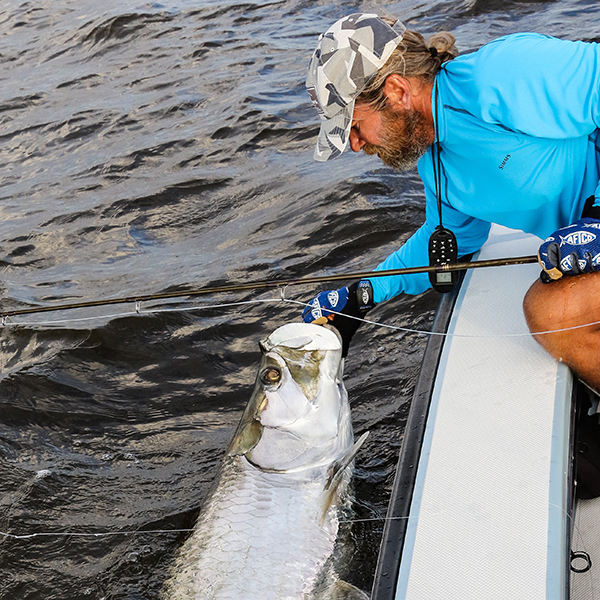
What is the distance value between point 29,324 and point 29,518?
170cm

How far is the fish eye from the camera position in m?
2.64

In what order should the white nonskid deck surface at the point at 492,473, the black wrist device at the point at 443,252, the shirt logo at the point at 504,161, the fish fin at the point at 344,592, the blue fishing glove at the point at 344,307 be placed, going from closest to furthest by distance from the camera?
the white nonskid deck surface at the point at 492,473 → the fish fin at the point at 344,592 → the shirt logo at the point at 504,161 → the black wrist device at the point at 443,252 → the blue fishing glove at the point at 344,307

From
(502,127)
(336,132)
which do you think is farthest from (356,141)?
(502,127)

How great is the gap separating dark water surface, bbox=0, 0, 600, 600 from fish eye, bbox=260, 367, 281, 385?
0.67 m

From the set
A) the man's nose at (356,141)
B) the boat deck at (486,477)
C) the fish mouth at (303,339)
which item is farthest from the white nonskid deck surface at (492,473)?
the man's nose at (356,141)

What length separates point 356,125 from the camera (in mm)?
2664

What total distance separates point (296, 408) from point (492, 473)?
788 mm

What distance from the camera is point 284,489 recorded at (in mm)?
2617

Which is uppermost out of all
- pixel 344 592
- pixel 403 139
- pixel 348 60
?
pixel 348 60

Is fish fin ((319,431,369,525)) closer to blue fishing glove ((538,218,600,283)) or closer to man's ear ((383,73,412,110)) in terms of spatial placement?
blue fishing glove ((538,218,600,283))

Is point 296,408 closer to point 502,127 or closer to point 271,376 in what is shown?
point 271,376

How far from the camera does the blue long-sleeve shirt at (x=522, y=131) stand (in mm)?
2377

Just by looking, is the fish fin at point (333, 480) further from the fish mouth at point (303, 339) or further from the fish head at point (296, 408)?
the fish mouth at point (303, 339)

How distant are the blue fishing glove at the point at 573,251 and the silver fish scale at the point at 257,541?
1.15 metres
